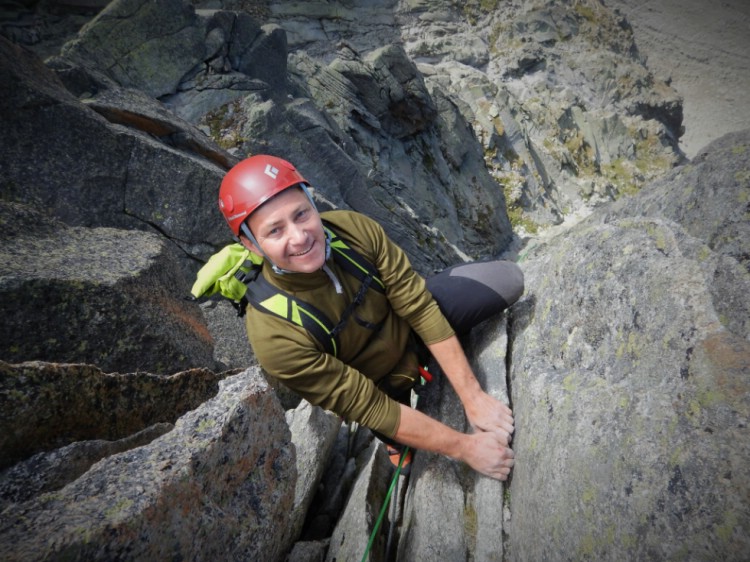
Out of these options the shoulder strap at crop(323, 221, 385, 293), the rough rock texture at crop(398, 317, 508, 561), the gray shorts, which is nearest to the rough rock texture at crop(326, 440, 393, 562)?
the rough rock texture at crop(398, 317, 508, 561)

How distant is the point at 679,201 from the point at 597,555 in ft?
16.6

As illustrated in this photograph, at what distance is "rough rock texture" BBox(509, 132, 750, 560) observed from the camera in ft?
7.55

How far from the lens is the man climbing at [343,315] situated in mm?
4012

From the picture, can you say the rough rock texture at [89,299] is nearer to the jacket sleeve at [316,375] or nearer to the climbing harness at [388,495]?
the jacket sleeve at [316,375]

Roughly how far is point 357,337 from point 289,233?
1.58 m

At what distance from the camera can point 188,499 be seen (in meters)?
3.03

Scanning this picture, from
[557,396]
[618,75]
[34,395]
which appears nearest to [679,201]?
[557,396]

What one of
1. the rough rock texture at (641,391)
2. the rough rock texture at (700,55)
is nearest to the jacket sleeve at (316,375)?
the rough rock texture at (641,391)

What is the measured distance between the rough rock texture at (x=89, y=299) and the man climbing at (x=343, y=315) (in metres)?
2.04

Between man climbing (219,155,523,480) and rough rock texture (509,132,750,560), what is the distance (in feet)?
2.32

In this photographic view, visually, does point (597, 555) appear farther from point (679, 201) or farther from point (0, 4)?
point (0, 4)

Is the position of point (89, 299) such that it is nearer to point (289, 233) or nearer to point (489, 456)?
point (289, 233)

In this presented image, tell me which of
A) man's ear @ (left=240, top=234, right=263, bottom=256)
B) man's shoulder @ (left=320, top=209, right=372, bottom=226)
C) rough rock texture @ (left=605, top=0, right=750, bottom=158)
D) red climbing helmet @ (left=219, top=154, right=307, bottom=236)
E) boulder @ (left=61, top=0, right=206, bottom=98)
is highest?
boulder @ (left=61, top=0, right=206, bottom=98)

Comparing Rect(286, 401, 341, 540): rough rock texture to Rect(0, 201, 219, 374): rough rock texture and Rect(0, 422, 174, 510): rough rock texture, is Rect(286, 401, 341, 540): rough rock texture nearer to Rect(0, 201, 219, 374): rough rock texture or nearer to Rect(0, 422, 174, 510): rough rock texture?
Rect(0, 201, 219, 374): rough rock texture
